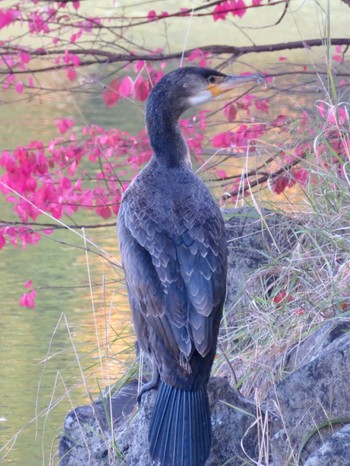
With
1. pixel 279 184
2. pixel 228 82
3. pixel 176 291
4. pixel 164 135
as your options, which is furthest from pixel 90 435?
pixel 279 184

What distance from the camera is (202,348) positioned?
3.14m

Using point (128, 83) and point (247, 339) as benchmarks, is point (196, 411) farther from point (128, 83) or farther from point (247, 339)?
point (128, 83)

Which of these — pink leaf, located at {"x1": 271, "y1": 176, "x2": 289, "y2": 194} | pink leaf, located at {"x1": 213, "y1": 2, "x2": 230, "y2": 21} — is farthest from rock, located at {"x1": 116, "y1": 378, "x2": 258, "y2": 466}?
pink leaf, located at {"x1": 213, "y1": 2, "x2": 230, "y2": 21}

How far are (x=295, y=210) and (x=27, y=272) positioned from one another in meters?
4.07

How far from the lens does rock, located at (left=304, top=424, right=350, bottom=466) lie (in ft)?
8.30

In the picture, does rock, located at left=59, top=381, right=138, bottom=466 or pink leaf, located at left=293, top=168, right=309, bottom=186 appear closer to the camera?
rock, located at left=59, top=381, right=138, bottom=466

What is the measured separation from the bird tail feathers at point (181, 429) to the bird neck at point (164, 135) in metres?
0.94

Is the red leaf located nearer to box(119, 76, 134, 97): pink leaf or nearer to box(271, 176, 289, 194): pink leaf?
box(119, 76, 134, 97): pink leaf

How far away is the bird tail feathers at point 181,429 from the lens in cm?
304

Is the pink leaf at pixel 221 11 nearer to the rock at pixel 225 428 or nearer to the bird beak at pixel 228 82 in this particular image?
the bird beak at pixel 228 82

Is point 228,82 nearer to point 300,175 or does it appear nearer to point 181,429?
point 300,175

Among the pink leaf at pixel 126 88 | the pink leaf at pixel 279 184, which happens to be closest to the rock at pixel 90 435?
the pink leaf at pixel 279 184

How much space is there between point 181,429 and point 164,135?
45.1 inches

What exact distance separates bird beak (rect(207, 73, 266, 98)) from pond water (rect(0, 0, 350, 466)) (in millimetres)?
742
